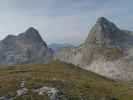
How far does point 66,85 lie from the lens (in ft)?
207

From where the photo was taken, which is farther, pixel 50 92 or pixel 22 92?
pixel 22 92

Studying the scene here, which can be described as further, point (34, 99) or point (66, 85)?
point (66, 85)

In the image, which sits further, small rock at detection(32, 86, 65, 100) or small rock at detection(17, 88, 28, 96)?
small rock at detection(17, 88, 28, 96)

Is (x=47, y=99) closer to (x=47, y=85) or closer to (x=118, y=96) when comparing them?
(x=47, y=85)

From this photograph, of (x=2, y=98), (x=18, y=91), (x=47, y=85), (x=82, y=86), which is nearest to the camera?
(x=2, y=98)

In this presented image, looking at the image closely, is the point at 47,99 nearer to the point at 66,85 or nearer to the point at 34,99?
the point at 34,99

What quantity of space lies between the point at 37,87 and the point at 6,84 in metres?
6.89

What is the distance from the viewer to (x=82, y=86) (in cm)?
6606

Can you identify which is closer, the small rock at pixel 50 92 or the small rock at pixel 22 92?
the small rock at pixel 50 92

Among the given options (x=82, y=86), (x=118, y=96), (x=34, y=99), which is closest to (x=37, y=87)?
(x=34, y=99)

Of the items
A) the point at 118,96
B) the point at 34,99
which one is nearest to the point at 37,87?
the point at 34,99

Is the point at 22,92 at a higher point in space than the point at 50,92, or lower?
lower

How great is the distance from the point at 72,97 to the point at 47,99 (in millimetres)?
5149

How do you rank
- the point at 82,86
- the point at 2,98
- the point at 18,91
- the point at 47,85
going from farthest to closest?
the point at 82,86
the point at 47,85
the point at 18,91
the point at 2,98
